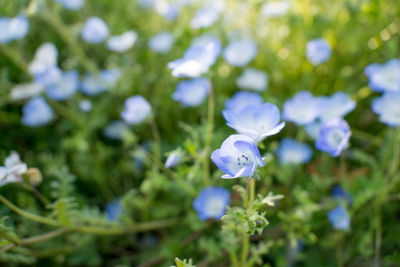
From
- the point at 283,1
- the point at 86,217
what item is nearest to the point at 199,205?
the point at 86,217

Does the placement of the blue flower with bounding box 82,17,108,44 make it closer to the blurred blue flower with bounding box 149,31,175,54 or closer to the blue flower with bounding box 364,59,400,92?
the blurred blue flower with bounding box 149,31,175,54

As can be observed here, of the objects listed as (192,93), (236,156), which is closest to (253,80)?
(192,93)

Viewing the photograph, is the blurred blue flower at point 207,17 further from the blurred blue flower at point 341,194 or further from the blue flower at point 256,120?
the blurred blue flower at point 341,194

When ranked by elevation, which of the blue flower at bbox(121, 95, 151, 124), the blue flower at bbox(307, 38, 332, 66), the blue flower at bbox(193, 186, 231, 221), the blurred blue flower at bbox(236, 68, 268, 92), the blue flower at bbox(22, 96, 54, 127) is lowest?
the blue flower at bbox(193, 186, 231, 221)

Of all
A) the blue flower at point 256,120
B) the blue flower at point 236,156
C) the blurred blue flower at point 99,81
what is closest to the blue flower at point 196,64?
the blue flower at point 256,120

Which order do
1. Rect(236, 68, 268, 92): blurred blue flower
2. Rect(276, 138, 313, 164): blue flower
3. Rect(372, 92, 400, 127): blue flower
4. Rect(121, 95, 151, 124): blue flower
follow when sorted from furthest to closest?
Rect(236, 68, 268, 92): blurred blue flower
Rect(276, 138, 313, 164): blue flower
Rect(121, 95, 151, 124): blue flower
Rect(372, 92, 400, 127): blue flower

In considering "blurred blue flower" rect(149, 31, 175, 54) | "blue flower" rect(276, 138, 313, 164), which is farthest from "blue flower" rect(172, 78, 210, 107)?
"blue flower" rect(276, 138, 313, 164)

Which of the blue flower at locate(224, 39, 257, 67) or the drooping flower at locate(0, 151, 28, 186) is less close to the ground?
the blue flower at locate(224, 39, 257, 67)
